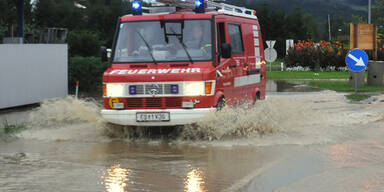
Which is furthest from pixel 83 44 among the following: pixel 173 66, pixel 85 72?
pixel 173 66

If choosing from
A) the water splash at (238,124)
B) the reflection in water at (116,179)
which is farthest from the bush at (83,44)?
the reflection in water at (116,179)

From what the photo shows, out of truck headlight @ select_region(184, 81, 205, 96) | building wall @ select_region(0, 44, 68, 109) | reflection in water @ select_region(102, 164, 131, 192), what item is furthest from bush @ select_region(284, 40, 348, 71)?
reflection in water @ select_region(102, 164, 131, 192)

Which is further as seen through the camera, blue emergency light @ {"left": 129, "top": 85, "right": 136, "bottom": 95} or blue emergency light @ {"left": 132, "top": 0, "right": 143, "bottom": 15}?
blue emergency light @ {"left": 132, "top": 0, "right": 143, "bottom": 15}

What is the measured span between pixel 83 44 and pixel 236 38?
24.4m

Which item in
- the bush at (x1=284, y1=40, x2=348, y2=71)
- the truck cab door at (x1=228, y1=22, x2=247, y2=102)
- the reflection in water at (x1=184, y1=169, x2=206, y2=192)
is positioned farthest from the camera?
the bush at (x1=284, y1=40, x2=348, y2=71)

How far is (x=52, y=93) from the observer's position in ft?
72.2

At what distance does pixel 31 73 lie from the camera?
20750 millimetres

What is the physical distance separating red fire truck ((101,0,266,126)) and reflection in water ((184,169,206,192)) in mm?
2837

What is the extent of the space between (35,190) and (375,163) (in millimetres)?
4551

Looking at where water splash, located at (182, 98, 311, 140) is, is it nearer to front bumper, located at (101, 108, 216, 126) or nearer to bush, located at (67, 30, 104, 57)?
front bumper, located at (101, 108, 216, 126)

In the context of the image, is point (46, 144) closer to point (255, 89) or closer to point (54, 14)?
point (255, 89)

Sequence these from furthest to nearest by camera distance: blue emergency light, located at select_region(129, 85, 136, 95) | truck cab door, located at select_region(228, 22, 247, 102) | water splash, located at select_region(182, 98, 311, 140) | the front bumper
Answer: truck cab door, located at select_region(228, 22, 247, 102) < blue emergency light, located at select_region(129, 85, 136, 95) < water splash, located at select_region(182, 98, 311, 140) < the front bumper

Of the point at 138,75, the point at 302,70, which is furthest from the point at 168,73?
the point at 302,70

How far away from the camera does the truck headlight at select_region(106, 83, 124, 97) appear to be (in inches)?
472
